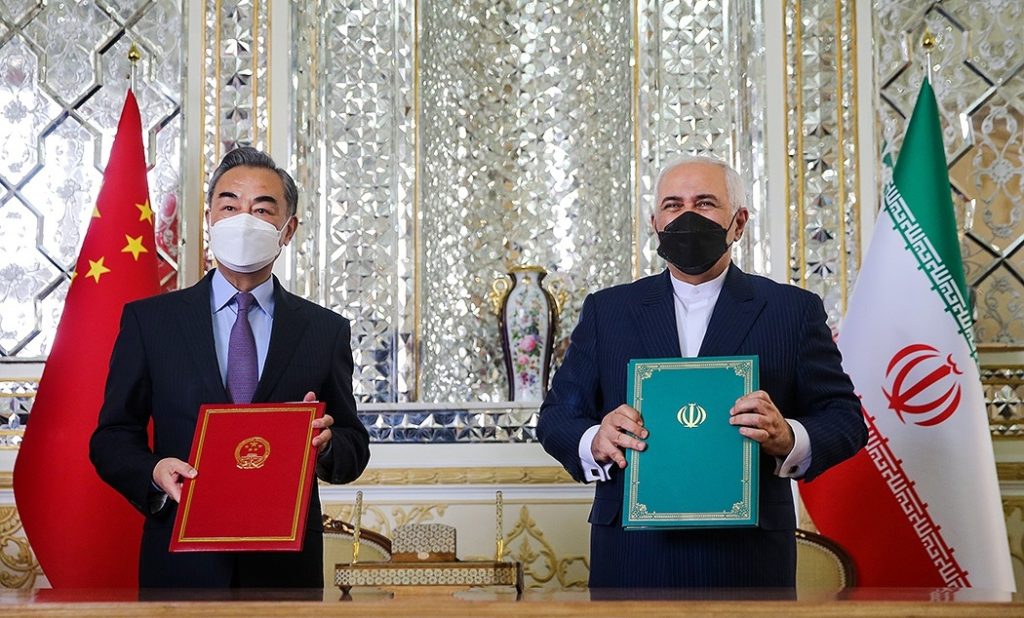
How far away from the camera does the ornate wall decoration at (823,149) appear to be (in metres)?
4.82

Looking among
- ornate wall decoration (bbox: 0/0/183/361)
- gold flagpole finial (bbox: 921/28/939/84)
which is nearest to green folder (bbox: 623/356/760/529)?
gold flagpole finial (bbox: 921/28/939/84)

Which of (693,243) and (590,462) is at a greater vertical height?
(693,243)

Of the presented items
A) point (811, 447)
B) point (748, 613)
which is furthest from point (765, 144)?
point (748, 613)

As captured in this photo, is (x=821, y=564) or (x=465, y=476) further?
(x=465, y=476)

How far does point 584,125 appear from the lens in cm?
534

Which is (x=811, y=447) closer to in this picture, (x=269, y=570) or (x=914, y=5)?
(x=269, y=570)

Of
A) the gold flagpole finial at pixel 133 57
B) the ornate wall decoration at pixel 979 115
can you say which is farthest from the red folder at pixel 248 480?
the ornate wall decoration at pixel 979 115

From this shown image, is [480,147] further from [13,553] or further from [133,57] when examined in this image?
[13,553]

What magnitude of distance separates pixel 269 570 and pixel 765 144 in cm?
301

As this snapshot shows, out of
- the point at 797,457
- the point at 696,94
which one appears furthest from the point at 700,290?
the point at 696,94

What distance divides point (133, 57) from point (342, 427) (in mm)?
2754

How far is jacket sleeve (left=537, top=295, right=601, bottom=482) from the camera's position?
273 centimetres

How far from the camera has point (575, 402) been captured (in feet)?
9.30

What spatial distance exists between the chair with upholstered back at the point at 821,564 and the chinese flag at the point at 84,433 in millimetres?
2212
